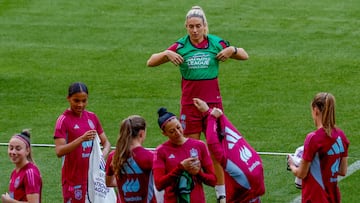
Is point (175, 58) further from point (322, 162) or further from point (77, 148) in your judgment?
point (322, 162)

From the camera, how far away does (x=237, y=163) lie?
8.80m

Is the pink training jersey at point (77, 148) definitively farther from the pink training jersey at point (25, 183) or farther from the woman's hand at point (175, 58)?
the woman's hand at point (175, 58)

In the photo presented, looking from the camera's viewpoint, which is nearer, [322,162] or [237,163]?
[237,163]

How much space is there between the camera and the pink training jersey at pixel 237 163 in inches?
347

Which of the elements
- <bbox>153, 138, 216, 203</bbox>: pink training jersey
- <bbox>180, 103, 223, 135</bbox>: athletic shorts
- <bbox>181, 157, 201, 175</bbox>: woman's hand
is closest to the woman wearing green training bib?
<bbox>180, 103, 223, 135</bbox>: athletic shorts

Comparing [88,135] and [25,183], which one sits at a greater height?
[88,135]

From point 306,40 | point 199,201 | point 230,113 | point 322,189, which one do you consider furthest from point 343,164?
point 306,40

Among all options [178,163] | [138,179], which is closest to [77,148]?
[138,179]

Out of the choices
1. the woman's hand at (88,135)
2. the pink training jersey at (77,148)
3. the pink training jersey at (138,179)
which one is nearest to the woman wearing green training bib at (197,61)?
the pink training jersey at (77,148)

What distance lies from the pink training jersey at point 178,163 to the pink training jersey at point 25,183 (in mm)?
1059

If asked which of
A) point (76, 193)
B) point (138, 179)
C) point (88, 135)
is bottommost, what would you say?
point (76, 193)

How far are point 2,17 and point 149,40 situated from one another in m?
3.58

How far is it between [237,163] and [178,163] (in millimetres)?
507

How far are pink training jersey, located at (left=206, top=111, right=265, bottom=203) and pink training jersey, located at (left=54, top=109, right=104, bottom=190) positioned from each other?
190 centimetres
